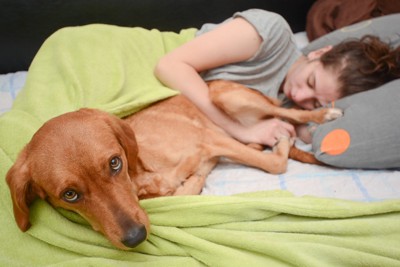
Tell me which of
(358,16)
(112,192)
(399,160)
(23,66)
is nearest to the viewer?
(112,192)

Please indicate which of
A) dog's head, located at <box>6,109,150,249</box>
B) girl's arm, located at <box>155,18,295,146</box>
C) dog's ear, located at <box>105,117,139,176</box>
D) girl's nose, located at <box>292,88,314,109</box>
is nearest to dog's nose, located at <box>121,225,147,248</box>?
dog's head, located at <box>6,109,150,249</box>

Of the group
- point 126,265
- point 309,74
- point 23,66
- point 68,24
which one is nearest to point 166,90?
point 309,74

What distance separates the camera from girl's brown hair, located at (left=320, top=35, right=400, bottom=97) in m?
1.95

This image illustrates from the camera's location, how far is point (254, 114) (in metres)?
2.08

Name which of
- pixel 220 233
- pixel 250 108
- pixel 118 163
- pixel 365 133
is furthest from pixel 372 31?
pixel 118 163

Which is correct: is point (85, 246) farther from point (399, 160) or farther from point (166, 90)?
point (399, 160)

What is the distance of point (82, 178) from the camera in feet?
4.09

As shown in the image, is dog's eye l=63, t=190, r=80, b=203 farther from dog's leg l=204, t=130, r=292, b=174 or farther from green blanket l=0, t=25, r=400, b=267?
dog's leg l=204, t=130, r=292, b=174

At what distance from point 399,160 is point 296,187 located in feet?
1.60

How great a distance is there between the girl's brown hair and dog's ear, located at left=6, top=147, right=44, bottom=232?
151 centimetres

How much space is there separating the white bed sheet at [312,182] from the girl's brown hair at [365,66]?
0.45 m

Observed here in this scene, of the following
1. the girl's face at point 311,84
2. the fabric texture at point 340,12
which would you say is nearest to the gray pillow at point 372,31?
the fabric texture at point 340,12

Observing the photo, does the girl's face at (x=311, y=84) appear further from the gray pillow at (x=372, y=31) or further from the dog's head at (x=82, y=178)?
the dog's head at (x=82, y=178)

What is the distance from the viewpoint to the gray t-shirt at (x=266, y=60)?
205 cm
